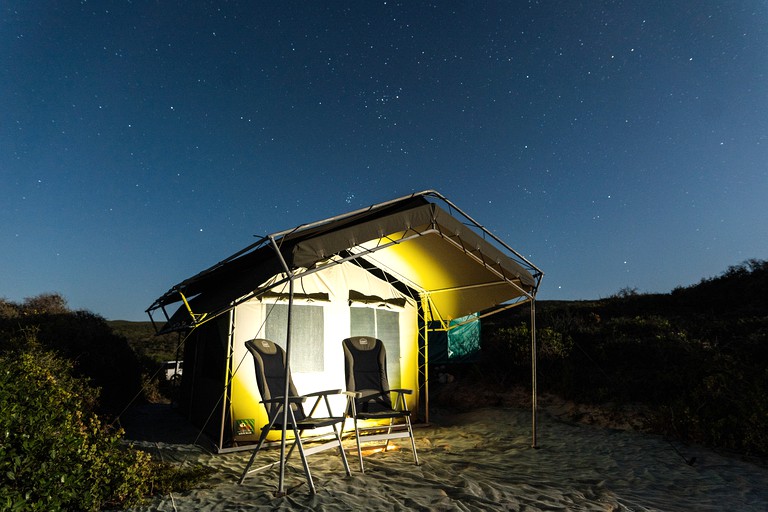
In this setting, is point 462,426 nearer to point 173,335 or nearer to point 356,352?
point 356,352

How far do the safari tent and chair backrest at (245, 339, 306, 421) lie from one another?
21 cm

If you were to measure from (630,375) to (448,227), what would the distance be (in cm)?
546

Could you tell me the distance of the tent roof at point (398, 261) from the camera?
450 centimetres

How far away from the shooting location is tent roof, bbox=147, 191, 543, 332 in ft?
14.8

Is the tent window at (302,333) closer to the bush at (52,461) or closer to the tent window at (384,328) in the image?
the tent window at (384,328)

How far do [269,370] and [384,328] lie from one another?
2493 millimetres

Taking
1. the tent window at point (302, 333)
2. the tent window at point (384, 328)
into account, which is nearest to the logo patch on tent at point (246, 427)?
the tent window at point (302, 333)

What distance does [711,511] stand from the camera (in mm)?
3555

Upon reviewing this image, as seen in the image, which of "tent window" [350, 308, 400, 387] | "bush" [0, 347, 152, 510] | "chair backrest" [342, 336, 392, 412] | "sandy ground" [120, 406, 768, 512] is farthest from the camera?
"tent window" [350, 308, 400, 387]

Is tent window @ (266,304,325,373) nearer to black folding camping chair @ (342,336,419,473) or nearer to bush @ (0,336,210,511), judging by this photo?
black folding camping chair @ (342,336,419,473)

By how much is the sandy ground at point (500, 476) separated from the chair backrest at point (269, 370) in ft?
2.18

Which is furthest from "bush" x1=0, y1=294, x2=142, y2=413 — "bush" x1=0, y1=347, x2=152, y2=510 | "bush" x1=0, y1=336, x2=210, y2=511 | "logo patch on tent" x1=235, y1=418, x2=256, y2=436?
"bush" x1=0, y1=347, x2=152, y2=510

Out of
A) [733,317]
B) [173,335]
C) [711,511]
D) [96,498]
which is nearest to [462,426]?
[711,511]

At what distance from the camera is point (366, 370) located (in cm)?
586
